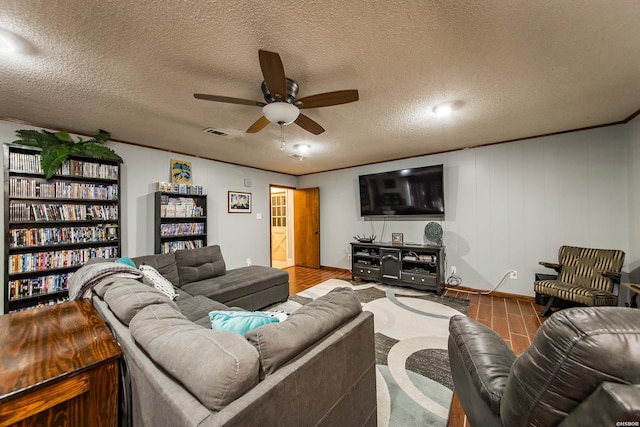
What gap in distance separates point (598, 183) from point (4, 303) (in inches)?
282

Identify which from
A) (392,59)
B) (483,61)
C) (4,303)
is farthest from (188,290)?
(483,61)

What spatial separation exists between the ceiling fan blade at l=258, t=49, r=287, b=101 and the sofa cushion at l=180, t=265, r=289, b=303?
2241 millimetres

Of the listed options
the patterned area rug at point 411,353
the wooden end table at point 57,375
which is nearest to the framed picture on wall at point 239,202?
the patterned area rug at point 411,353

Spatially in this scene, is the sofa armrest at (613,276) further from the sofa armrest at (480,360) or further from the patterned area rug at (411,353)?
the sofa armrest at (480,360)

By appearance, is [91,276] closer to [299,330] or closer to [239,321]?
[239,321]

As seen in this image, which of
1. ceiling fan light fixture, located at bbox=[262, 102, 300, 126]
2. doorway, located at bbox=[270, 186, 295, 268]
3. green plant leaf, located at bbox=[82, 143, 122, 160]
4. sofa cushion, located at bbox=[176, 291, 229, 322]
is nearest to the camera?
ceiling fan light fixture, located at bbox=[262, 102, 300, 126]

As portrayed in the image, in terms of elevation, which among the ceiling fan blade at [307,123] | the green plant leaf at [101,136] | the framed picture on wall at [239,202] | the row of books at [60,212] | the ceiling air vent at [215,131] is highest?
the ceiling air vent at [215,131]

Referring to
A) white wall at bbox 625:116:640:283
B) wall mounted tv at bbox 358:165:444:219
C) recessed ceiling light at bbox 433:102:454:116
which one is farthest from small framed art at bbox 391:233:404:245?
white wall at bbox 625:116:640:283

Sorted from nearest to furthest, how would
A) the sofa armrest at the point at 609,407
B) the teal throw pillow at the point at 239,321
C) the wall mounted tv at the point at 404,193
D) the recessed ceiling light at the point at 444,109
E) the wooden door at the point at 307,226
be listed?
the sofa armrest at the point at 609,407
the teal throw pillow at the point at 239,321
the recessed ceiling light at the point at 444,109
the wall mounted tv at the point at 404,193
the wooden door at the point at 307,226

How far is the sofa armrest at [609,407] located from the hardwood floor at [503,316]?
1229 mm

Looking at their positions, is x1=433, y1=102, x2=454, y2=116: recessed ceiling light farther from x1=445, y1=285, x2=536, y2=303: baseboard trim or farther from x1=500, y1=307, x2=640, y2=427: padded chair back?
x1=445, y1=285, x2=536, y2=303: baseboard trim

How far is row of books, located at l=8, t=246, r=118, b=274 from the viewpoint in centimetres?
270

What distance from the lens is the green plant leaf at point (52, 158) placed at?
2736 mm

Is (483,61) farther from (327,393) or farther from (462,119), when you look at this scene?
(327,393)
